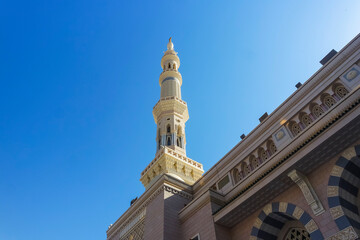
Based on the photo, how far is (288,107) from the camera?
1404 cm

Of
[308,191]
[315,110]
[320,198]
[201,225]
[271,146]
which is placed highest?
[315,110]

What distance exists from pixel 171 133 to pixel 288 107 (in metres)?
11.1

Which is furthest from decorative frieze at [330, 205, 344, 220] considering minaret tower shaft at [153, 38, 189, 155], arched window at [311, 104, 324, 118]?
minaret tower shaft at [153, 38, 189, 155]

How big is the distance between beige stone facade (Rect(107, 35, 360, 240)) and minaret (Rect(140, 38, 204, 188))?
2.47ft

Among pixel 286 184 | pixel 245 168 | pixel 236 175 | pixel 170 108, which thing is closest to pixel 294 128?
pixel 245 168

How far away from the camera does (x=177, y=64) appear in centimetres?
3212

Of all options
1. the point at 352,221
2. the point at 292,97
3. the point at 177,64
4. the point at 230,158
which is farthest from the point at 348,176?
the point at 177,64

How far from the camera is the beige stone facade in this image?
9.65 meters

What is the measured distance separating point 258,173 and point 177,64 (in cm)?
2121

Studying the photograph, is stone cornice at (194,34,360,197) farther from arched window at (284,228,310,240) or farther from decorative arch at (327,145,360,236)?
arched window at (284,228,310,240)

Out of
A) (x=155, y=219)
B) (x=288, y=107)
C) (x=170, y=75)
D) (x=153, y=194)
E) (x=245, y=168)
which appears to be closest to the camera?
(x=288, y=107)

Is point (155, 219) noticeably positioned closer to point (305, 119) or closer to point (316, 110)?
point (305, 119)

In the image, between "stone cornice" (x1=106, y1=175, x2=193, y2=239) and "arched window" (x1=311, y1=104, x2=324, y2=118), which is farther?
"stone cornice" (x1=106, y1=175, x2=193, y2=239)

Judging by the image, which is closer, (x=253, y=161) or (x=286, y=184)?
(x=286, y=184)
